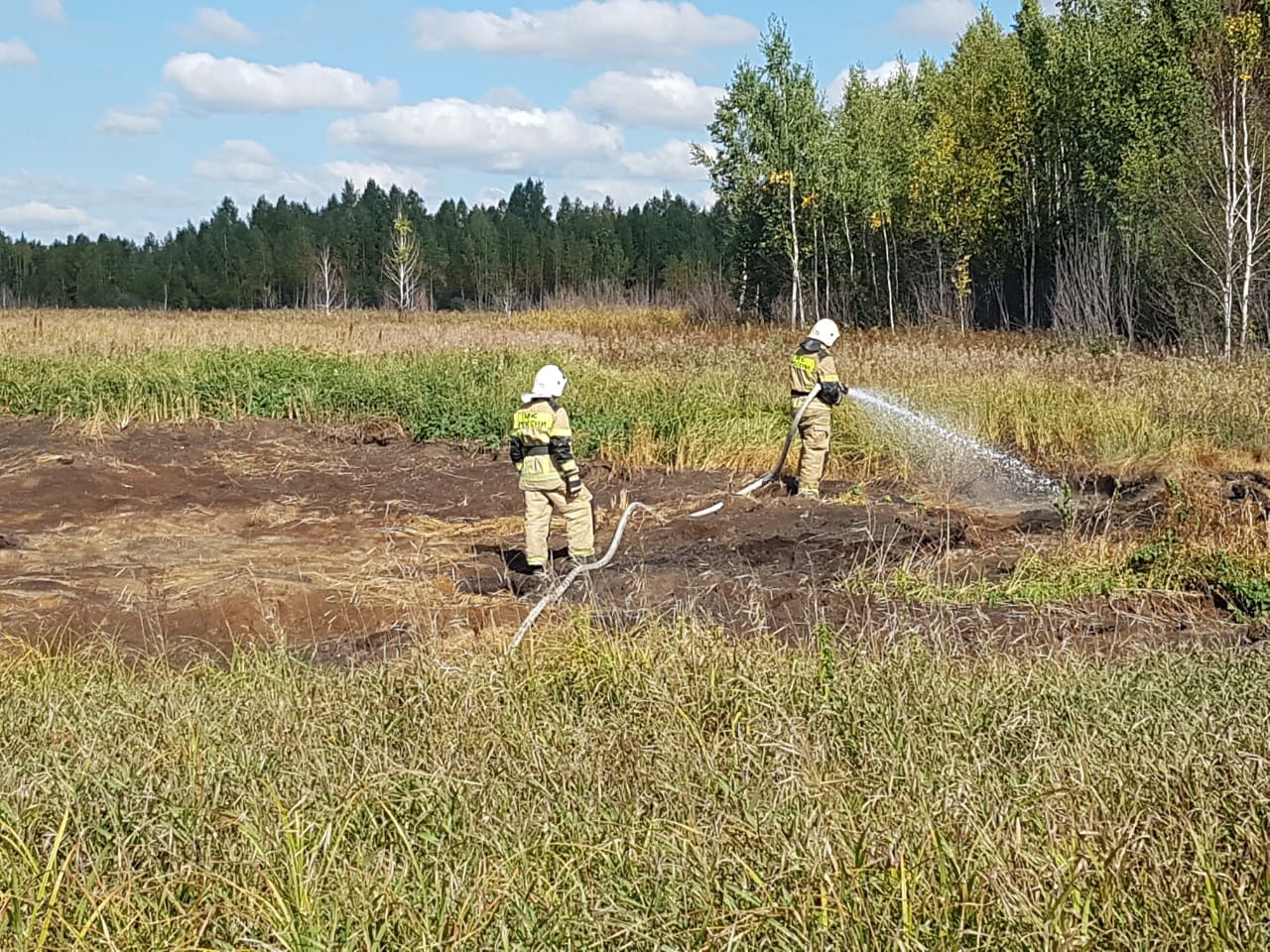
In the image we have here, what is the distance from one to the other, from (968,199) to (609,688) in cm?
3138

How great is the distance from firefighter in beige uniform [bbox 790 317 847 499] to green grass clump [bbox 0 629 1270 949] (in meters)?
5.66

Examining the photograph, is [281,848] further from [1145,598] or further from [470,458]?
[470,458]

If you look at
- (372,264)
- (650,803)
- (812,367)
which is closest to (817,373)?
(812,367)

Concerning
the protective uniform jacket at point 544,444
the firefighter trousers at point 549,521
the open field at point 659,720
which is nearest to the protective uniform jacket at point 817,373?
the open field at point 659,720

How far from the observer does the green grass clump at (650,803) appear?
321 centimetres

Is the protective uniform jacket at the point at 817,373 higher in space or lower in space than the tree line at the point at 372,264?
lower

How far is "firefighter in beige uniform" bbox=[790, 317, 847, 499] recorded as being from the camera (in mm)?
11180

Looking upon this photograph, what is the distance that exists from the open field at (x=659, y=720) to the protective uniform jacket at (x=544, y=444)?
0.75 metres

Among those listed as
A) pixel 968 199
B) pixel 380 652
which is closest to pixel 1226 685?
pixel 380 652

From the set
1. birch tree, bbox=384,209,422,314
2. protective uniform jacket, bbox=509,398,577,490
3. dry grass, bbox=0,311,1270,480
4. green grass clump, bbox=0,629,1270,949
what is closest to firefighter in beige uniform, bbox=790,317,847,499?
dry grass, bbox=0,311,1270,480

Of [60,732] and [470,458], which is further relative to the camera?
[470,458]

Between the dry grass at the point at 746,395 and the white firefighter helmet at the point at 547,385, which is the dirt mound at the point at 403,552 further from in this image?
the white firefighter helmet at the point at 547,385

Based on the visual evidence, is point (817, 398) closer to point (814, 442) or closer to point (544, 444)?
point (814, 442)

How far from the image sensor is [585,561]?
9.16m
